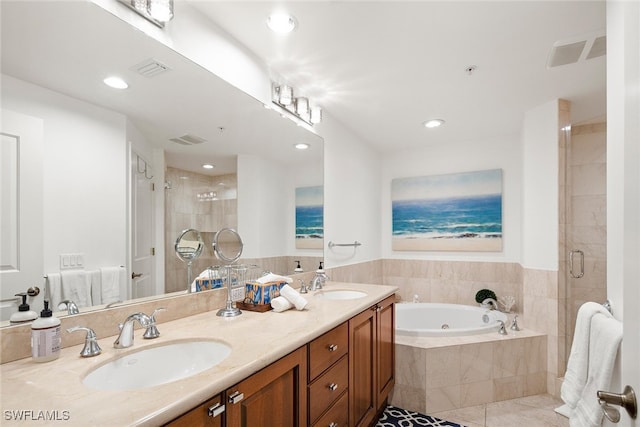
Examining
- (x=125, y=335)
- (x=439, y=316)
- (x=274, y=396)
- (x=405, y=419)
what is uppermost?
(x=125, y=335)

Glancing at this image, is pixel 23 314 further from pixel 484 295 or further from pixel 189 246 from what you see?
pixel 484 295

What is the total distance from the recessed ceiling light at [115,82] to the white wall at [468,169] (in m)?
3.21

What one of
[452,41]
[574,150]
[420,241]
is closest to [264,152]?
[452,41]

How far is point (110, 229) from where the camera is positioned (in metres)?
1.26

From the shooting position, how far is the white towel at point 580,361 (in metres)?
1.21

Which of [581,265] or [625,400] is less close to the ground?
[625,400]

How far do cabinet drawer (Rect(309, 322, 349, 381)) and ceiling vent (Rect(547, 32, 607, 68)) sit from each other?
1.92 m

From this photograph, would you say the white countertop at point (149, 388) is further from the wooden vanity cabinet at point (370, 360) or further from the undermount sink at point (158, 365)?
the wooden vanity cabinet at point (370, 360)

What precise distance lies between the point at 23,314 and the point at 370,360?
168cm

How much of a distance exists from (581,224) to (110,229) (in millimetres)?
3833

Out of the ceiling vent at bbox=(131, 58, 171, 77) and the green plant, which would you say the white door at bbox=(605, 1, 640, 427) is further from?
the green plant

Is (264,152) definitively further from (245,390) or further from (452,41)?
(245,390)

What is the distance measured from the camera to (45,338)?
977 mm

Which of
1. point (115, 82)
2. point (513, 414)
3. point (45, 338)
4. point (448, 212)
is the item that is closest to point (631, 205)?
point (45, 338)
